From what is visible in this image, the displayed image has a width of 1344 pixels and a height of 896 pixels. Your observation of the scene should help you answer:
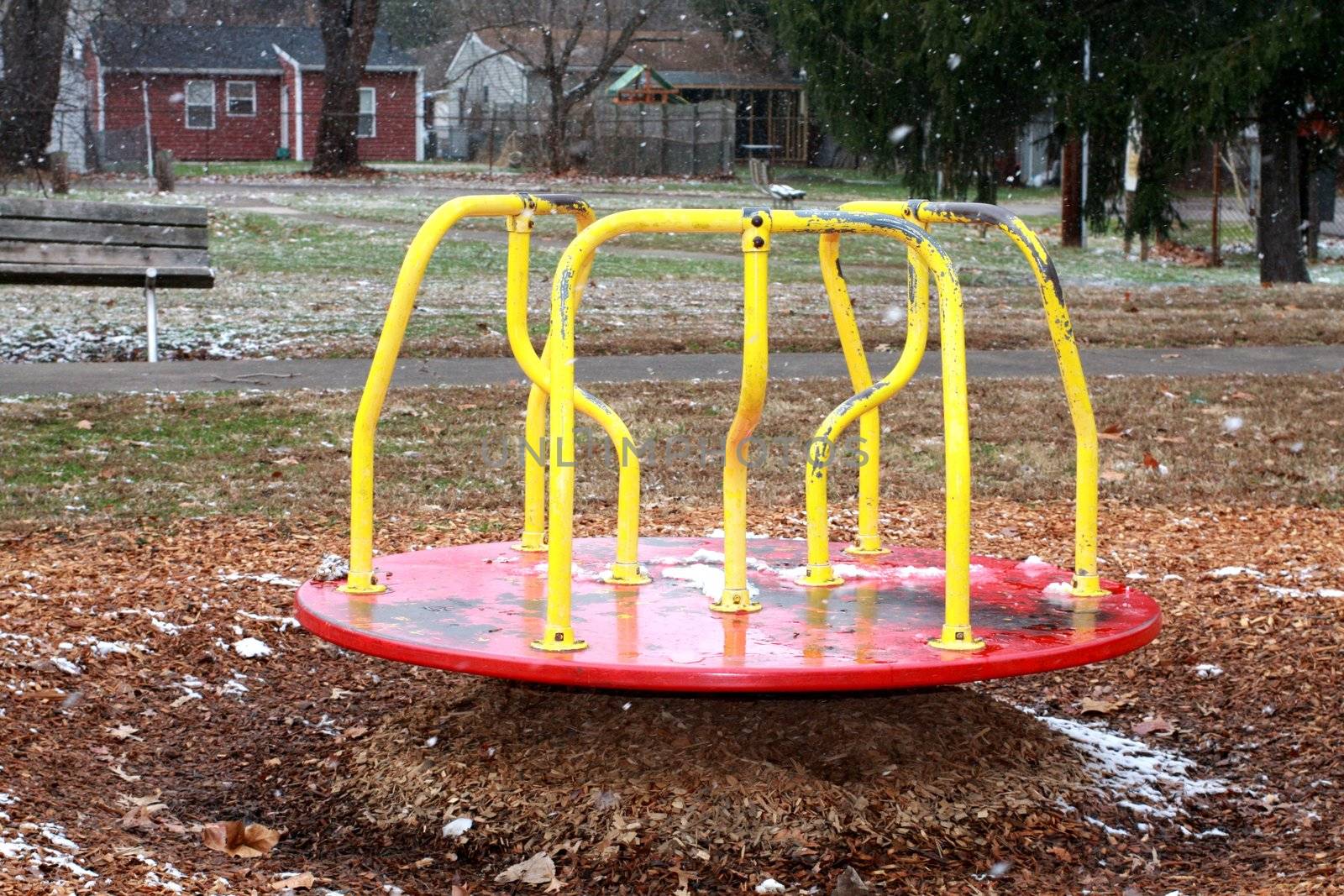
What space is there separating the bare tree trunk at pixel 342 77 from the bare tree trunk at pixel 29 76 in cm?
716

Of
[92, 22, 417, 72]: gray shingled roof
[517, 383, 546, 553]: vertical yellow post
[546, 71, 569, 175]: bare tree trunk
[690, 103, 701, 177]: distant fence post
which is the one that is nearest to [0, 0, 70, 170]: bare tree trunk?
[546, 71, 569, 175]: bare tree trunk

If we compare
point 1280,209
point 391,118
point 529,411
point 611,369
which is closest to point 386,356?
point 529,411

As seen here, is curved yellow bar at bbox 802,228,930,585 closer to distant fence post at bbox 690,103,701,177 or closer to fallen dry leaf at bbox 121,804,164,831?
fallen dry leaf at bbox 121,804,164,831

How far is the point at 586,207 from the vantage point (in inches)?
177

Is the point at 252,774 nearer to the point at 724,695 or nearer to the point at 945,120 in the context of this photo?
the point at 724,695

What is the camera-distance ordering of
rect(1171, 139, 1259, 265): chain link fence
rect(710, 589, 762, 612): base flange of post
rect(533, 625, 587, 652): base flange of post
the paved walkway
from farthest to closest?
rect(1171, 139, 1259, 265): chain link fence → the paved walkway → rect(710, 589, 762, 612): base flange of post → rect(533, 625, 587, 652): base flange of post

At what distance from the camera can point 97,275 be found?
10.4 meters

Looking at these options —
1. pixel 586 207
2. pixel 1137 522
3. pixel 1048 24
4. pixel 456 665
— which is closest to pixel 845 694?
pixel 456 665

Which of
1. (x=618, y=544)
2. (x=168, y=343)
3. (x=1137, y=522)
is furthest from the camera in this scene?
(x=168, y=343)

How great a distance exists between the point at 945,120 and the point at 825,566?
1451cm

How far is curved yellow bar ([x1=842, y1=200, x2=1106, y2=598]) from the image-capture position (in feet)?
12.6

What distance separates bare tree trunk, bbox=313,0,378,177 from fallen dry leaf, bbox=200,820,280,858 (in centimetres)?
3368

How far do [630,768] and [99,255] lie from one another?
787cm

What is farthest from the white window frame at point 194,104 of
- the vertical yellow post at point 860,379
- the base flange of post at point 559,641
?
the base flange of post at point 559,641
